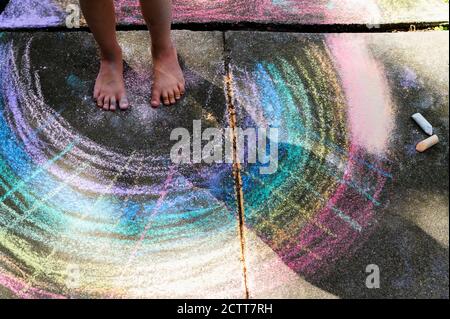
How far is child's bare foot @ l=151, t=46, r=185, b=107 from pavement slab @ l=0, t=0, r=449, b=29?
1.21 ft

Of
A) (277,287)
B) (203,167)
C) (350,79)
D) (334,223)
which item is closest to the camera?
(277,287)

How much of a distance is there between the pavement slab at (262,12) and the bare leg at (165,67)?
37 cm

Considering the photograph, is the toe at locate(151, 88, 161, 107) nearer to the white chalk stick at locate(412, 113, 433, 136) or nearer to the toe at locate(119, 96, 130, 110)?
the toe at locate(119, 96, 130, 110)

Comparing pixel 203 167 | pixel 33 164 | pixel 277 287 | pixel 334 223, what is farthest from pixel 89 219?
pixel 334 223

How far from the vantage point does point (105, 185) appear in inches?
79.7

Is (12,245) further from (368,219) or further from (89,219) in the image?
(368,219)

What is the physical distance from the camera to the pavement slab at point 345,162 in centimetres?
182

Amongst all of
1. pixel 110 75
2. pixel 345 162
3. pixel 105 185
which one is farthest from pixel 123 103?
pixel 345 162

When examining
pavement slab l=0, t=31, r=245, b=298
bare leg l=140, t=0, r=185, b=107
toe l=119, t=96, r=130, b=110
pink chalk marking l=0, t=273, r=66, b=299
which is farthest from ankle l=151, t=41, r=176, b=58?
pink chalk marking l=0, t=273, r=66, b=299

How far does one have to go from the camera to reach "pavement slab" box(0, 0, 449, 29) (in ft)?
8.41

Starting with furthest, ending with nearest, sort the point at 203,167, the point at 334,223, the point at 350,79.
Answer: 1. the point at 350,79
2. the point at 203,167
3. the point at 334,223

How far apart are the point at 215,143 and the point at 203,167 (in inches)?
5.2

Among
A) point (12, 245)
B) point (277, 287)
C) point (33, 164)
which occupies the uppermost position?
point (33, 164)

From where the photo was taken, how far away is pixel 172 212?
76.8 inches
